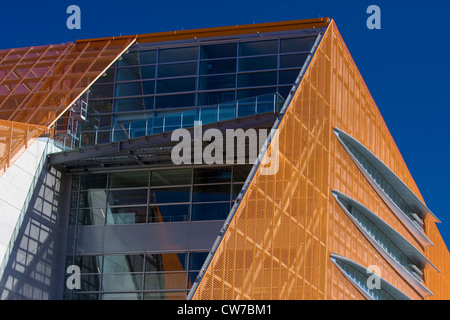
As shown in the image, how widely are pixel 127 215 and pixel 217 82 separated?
736 centimetres

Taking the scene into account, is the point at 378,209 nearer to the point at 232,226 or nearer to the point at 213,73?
the point at 213,73

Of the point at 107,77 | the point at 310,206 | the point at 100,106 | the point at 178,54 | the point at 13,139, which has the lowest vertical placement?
the point at 310,206

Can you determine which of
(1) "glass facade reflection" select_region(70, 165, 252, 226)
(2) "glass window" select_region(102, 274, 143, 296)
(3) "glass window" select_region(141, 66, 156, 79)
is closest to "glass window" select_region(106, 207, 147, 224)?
(1) "glass facade reflection" select_region(70, 165, 252, 226)

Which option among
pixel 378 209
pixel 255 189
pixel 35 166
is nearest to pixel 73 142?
pixel 35 166

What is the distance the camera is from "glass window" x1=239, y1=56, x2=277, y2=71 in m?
38.9

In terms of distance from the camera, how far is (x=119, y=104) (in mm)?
39344

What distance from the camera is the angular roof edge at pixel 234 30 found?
39.2 meters

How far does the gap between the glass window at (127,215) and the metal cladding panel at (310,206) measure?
7.61m


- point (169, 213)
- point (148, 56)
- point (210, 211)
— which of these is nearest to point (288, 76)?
point (148, 56)

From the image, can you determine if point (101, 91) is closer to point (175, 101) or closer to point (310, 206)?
point (175, 101)

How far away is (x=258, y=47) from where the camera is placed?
3959cm

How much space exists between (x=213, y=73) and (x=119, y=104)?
447 centimetres

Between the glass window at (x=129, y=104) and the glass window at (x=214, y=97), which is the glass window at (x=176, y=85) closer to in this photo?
the glass window at (x=214, y=97)

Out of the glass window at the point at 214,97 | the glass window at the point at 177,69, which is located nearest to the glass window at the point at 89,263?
the glass window at the point at 214,97
